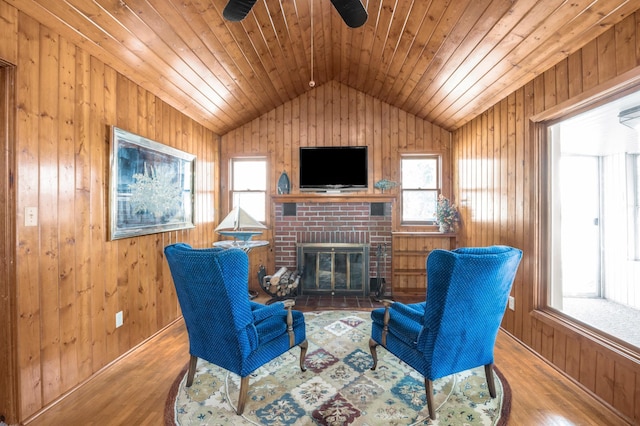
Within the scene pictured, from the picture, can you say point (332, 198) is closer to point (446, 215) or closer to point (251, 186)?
point (251, 186)

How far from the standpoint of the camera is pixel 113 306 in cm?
237

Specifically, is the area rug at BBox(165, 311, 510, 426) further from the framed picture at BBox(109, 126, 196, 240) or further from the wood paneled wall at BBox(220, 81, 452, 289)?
the wood paneled wall at BBox(220, 81, 452, 289)

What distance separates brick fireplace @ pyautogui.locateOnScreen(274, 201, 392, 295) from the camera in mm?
4289

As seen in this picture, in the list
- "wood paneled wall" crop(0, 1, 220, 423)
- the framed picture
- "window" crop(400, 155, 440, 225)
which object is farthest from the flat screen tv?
"wood paneled wall" crop(0, 1, 220, 423)

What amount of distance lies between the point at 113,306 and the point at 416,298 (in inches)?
141

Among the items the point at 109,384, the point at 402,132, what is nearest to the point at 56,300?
the point at 109,384

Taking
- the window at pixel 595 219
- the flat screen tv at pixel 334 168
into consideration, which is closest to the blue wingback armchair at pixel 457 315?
the window at pixel 595 219

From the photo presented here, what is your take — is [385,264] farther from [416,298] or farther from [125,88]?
[125,88]

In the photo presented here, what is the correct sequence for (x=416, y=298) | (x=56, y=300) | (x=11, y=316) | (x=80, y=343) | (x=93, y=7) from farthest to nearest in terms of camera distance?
(x=416, y=298) < (x=80, y=343) < (x=56, y=300) < (x=93, y=7) < (x=11, y=316)

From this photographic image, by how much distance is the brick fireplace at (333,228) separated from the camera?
429 centimetres

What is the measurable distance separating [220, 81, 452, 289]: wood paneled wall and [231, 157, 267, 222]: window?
11cm

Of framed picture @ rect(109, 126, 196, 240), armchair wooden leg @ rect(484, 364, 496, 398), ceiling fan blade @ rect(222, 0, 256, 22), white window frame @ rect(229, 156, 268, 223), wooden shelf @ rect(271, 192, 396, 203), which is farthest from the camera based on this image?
white window frame @ rect(229, 156, 268, 223)

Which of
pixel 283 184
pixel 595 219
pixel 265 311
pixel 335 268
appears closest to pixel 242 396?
pixel 265 311

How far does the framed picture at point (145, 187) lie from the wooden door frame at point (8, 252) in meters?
0.69
